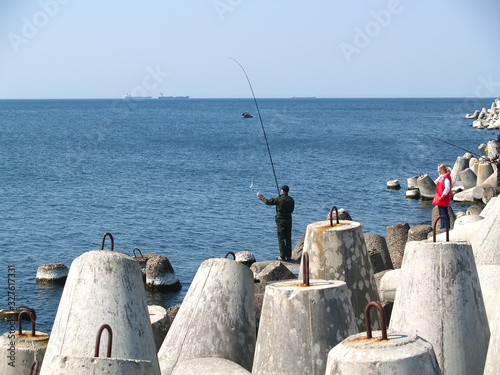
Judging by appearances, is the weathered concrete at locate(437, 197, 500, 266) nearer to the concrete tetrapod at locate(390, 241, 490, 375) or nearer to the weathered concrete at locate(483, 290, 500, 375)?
the concrete tetrapod at locate(390, 241, 490, 375)

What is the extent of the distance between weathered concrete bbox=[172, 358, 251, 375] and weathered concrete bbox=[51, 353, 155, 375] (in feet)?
4.80

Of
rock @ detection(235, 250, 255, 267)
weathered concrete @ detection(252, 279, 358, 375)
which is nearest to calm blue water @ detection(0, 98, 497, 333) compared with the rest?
rock @ detection(235, 250, 255, 267)

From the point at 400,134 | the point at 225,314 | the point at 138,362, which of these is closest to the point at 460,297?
the point at 225,314

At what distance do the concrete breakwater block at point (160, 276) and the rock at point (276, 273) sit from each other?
18.6 ft

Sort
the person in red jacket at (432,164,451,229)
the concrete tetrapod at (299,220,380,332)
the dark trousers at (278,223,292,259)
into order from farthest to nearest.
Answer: the dark trousers at (278,223,292,259), the person in red jacket at (432,164,451,229), the concrete tetrapod at (299,220,380,332)

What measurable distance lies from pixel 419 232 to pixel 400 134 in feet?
203

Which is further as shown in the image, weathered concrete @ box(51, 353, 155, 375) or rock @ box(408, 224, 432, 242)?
rock @ box(408, 224, 432, 242)

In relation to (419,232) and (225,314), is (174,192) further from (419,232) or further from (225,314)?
(225,314)

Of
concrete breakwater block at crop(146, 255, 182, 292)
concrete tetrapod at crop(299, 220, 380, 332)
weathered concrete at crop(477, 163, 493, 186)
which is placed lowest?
concrete breakwater block at crop(146, 255, 182, 292)

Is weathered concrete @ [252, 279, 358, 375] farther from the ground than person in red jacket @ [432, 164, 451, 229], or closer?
closer

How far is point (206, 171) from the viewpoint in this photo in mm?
40625

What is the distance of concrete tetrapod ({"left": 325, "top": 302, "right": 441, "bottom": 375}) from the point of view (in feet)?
11.8

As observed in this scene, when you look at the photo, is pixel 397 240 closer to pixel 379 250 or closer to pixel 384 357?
pixel 379 250

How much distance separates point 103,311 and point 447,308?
2.26m
